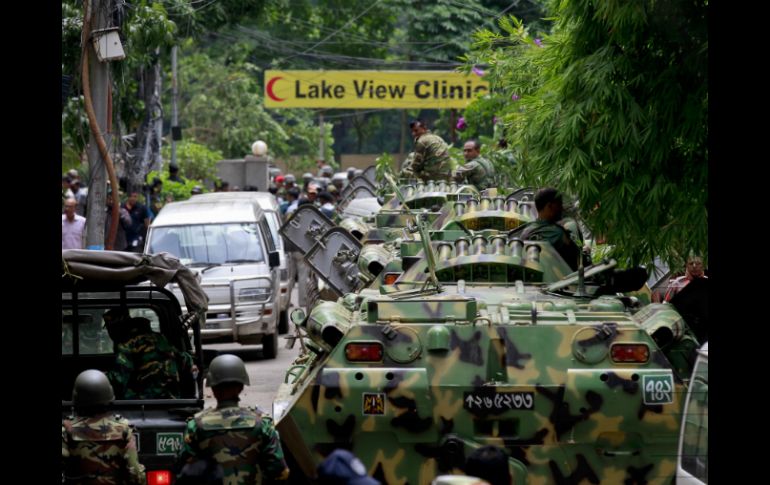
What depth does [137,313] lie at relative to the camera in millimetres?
11398

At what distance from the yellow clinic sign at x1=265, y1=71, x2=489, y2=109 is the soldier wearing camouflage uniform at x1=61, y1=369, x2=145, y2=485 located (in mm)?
36898

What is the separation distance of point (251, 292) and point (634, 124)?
8.98m

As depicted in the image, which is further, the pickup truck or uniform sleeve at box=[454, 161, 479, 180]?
uniform sleeve at box=[454, 161, 479, 180]

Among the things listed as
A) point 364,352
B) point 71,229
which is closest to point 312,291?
point 71,229

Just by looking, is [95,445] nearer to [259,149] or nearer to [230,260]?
[230,260]

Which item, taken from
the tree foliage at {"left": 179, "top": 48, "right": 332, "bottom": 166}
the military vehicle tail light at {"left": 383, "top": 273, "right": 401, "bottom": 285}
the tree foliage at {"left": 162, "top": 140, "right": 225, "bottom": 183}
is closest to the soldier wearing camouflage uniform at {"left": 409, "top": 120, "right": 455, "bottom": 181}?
the military vehicle tail light at {"left": 383, "top": 273, "right": 401, "bottom": 285}

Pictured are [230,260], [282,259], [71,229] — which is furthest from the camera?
[282,259]

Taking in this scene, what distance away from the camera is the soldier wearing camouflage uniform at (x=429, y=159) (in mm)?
21625

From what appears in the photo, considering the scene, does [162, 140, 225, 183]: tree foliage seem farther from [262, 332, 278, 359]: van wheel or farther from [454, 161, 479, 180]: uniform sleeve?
[262, 332, 278, 359]: van wheel

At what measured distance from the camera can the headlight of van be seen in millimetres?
17969

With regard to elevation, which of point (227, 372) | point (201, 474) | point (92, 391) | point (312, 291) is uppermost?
point (227, 372)
